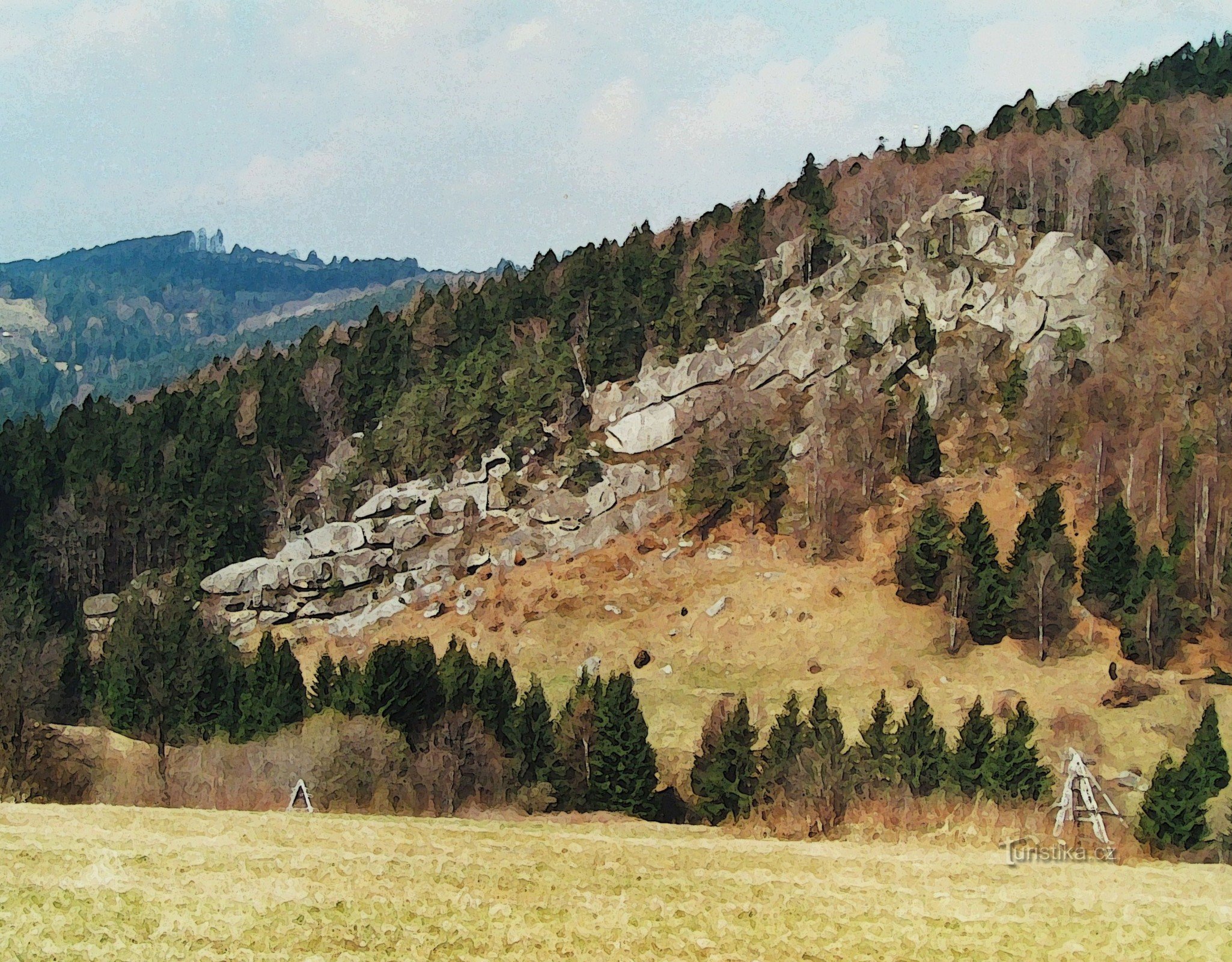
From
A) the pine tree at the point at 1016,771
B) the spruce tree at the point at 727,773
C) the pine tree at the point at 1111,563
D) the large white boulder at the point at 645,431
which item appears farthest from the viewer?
the large white boulder at the point at 645,431

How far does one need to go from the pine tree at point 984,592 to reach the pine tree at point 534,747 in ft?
79.7

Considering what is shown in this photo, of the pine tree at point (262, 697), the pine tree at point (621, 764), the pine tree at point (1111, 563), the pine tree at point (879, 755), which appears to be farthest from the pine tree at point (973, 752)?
the pine tree at point (262, 697)

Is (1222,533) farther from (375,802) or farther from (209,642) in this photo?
(209,642)

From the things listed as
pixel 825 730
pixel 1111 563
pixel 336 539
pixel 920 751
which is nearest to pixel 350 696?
pixel 825 730

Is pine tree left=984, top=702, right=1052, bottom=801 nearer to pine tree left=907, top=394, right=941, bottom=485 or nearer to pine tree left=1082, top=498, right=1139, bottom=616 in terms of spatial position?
pine tree left=1082, top=498, right=1139, bottom=616

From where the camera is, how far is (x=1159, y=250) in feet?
257

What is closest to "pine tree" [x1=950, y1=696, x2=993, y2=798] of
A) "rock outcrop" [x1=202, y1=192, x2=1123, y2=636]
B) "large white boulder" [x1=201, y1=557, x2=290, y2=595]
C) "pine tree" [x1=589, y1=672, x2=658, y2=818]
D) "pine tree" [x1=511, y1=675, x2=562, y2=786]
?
"pine tree" [x1=589, y1=672, x2=658, y2=818]

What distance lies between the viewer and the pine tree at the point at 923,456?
219 feet

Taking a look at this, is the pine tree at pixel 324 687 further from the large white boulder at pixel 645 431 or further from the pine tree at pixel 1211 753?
the large white boulder at pixel 645 431

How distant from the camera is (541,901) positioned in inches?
538

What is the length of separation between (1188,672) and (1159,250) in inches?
1615

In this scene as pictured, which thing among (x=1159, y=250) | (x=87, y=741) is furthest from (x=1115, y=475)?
(x=87, y=741)

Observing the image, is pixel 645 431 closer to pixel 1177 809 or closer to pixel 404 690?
pixel 404 690

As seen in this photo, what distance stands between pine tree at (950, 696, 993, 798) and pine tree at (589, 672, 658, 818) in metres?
11.6
